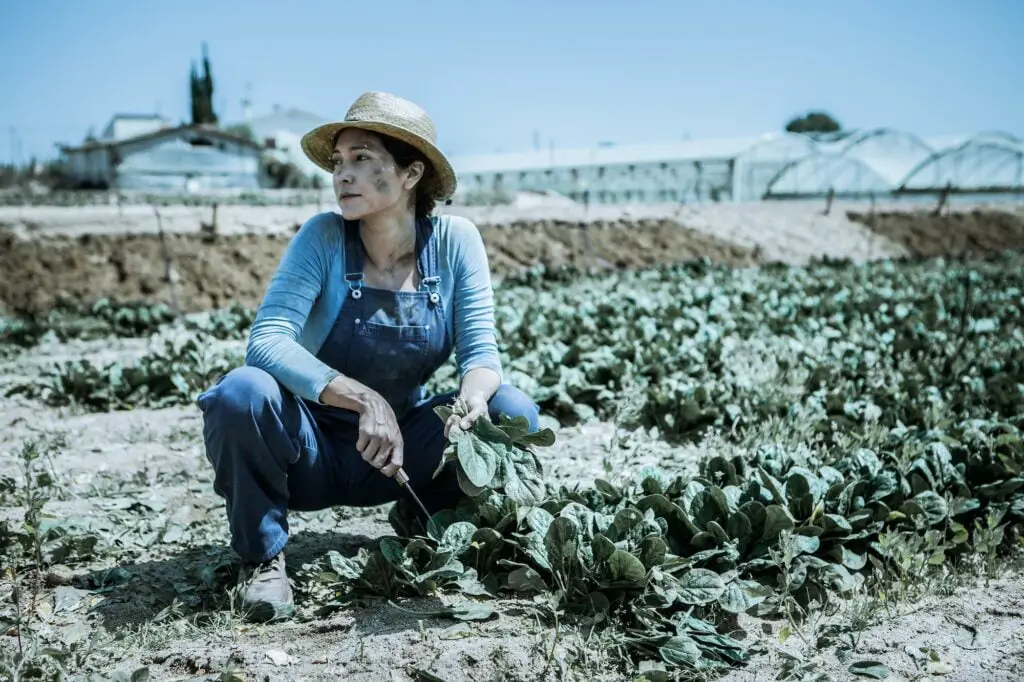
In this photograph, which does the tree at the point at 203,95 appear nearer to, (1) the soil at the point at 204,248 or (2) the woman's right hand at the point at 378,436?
(1) the soil at the point at 204,248

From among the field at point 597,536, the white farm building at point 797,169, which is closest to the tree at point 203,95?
the white farm building at point 797,169

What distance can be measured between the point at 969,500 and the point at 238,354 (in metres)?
4.24

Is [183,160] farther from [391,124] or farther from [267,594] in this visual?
[267,594]

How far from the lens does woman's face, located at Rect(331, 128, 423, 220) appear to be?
273 cm

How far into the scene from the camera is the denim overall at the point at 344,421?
2.51 metres

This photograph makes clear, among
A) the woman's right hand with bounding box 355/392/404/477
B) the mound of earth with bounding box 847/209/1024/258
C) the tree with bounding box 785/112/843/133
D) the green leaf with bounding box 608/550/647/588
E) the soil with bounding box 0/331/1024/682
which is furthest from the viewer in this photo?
the tree with bounding box 785/112/843/133

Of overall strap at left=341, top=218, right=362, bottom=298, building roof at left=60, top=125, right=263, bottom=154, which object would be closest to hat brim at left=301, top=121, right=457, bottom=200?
overall strap at left=341, top=218, right=362, bottom=298

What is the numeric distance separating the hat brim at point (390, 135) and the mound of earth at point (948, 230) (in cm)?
1724

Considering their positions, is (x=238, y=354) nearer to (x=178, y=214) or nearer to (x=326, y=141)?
(x=326, y=141)

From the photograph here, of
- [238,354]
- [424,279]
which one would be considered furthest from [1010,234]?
[424,279]

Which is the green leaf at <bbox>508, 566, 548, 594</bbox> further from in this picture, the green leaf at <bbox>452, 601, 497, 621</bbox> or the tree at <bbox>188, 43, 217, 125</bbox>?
the tree at <bbox>188, 43, 217, 125</bbox>

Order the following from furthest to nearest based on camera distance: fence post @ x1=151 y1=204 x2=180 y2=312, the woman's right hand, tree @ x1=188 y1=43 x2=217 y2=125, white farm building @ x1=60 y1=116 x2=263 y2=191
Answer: tree @ x1=188 y1=43 x2=217 y2=125 < white farm building @ x1=60 y1=116 x2=263 y2=191 < fence post @ x1=151 y1=204 x2=180 y2=312 < the woman's right hand

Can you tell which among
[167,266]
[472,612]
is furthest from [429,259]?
[167,266]

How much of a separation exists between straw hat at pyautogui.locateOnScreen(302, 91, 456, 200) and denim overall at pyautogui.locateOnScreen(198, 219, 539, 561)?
259mm
